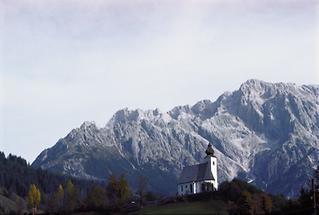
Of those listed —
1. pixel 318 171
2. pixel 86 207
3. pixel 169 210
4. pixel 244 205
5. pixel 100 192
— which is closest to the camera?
pixel 318 171

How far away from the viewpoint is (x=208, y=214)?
504 ft

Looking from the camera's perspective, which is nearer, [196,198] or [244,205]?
[244,205]

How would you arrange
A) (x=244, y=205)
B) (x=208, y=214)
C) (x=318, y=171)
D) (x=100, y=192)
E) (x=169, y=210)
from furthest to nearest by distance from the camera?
(x=100, y=192)
(x=169, y=210)
(x=208, y=214)
(x=244, y=205)
(x=318, y=171)

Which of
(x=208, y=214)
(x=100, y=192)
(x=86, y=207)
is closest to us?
(x=208, y=214)

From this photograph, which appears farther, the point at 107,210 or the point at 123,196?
the point at 123,196

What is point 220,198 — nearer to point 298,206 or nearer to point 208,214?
point 208,214

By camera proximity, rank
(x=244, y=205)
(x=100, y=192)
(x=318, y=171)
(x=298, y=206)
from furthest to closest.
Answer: (x=100, y=192) < (x=244, y=205) < (x=298, y=206) < (x=318, y=171)

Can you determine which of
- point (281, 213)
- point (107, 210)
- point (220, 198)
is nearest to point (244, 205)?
point (281, 213)

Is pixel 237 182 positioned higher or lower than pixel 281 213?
higher

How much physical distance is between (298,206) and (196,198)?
5639 cm

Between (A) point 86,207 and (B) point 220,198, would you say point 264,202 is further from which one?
(A) point 86,207

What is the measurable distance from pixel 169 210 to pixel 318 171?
68924 mm

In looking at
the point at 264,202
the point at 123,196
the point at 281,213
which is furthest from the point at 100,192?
the point at 281,213

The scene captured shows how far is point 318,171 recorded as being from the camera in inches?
4026
